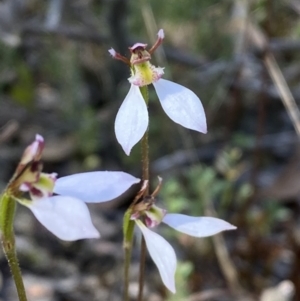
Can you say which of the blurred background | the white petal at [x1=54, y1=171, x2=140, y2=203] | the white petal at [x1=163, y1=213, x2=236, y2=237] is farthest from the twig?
the white petal at [x1=54, y1=171, x2=140, y2=203]

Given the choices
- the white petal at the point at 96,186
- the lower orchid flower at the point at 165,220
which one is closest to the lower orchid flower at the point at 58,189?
the white petal at the point at 96,186

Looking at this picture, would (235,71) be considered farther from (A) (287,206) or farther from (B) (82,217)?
(B) (82,217)

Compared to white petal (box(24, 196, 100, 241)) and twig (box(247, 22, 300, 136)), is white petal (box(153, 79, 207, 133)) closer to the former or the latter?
white petal (box(24, 196, 100, 241))

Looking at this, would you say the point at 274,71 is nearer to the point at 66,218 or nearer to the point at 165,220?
the point at 165,220

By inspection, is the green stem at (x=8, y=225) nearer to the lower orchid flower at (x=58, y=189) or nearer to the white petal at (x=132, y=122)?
the lower orchid flower at (x=58, y=189)

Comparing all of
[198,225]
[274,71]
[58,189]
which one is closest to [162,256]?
[198,225]

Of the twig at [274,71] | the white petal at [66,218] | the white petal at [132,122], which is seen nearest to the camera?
the white petal at [66,218]
